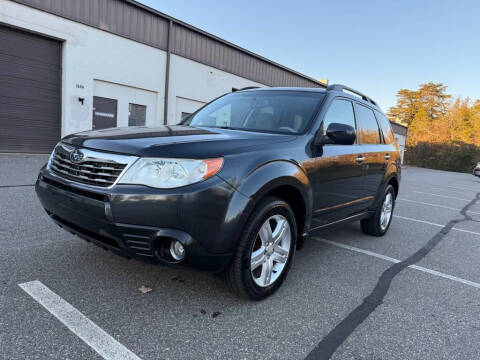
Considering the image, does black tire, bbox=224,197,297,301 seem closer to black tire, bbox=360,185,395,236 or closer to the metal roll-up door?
black tire, bbox=360,185,395,236

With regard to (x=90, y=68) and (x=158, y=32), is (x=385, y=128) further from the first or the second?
(x=158, y=32)

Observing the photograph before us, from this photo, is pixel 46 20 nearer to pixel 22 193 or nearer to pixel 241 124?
pixel 22 193

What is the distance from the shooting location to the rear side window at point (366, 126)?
14.0ft

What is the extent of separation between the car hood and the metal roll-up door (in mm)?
10638

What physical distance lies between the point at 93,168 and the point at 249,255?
3.93 ft

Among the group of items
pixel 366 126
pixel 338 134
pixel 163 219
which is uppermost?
pixel 366 126

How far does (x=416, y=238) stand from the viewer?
529 cm

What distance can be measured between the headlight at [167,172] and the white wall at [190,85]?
13975mm

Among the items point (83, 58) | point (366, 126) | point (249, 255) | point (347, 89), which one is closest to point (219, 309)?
point (249, 255)

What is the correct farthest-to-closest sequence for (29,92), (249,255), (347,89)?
(29,92), (347,89), (249,255)

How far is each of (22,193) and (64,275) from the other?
3590mm

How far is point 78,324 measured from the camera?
218cm

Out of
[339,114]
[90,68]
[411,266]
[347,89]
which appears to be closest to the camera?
[339,114]

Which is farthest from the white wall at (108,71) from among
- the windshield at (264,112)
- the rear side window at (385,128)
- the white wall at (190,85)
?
the rear side window at (385,128)
